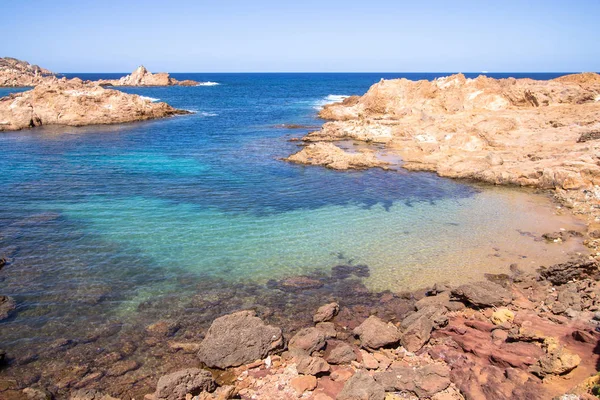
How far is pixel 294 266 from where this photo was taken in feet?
54.2

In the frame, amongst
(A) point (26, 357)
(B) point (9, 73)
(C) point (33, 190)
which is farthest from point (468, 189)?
(B) point (9, 73)

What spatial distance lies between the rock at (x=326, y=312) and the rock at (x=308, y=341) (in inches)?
42.6

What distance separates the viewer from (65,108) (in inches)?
2109

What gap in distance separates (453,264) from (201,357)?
429 inches

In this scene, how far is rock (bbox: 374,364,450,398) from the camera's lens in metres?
9.40

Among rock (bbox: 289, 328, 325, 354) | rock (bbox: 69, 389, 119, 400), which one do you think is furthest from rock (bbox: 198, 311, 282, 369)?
rock (bbox: 69, 389, 119, 400)

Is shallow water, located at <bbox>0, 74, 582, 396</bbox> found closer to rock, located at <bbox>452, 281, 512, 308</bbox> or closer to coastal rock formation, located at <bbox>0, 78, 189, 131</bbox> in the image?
rock, located at <bbox>452, 281, 512, 308</bbox>

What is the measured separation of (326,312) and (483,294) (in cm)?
532

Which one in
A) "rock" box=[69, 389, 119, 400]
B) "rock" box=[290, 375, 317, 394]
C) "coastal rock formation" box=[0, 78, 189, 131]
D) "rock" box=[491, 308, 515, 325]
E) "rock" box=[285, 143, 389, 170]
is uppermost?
"coastal rock formation" box=[0, 78, 189, 131]

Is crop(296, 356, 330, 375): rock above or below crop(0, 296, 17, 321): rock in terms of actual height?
below

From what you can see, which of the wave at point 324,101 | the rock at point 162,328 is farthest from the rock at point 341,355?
the wave at point 324,101

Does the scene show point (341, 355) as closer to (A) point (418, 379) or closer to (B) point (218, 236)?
(A) point (418, 379)

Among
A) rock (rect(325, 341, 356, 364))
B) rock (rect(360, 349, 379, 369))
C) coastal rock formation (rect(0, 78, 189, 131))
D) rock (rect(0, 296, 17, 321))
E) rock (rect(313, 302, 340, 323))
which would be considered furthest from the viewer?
coastal rock formation (rect(0, 78, 189, 131))

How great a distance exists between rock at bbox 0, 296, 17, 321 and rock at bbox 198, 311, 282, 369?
6.77m
